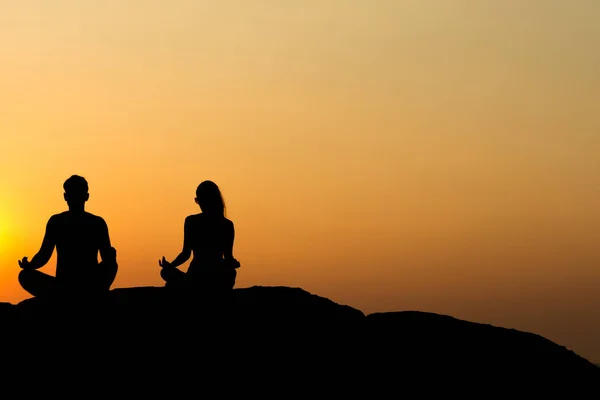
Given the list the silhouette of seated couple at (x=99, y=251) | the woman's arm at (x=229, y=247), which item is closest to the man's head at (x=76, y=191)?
the silhouette of seated couple at (x=99, y=251)

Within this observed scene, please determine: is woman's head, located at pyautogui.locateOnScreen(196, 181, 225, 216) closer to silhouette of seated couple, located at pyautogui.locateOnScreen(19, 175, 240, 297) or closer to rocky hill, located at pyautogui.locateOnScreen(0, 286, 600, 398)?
silhouette of seated couple, located at pyautogui.locateOnScreen(19, 175, 240, 297)

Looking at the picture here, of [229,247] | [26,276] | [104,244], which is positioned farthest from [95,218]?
[229,247]

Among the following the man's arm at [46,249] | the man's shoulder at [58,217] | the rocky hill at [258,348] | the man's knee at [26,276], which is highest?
the man's shoulder at [58,217]

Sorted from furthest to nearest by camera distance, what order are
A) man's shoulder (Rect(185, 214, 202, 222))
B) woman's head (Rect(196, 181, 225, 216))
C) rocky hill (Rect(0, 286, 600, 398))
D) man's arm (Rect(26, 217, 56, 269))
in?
man's shoulder (Rect(185, 214, 202, 222)), woman's head (Rect(196, 181, 225, 216)), man's arm (Rect(26, 217, 56, 269)), rocky hill (Rect(0, 286, 600, 398))

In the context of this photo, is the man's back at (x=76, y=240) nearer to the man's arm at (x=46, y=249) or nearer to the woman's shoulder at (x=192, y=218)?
the man's arm at (x=46, y=249)

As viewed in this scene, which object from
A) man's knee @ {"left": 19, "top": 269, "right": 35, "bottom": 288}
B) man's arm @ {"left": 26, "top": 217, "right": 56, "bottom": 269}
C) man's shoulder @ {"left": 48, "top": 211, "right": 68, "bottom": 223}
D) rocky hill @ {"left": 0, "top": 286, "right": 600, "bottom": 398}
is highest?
man's shoulder @ {"left": 48, "top": 211, "right": 68, "bottom": 223}

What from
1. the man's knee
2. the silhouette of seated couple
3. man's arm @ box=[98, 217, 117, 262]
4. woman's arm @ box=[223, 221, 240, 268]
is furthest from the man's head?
woman's arm @ box=[223, 221, 240, 268]

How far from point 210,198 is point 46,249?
10.9 ft

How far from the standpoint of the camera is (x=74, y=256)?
751 inches

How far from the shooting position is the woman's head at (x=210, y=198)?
63.5 ft

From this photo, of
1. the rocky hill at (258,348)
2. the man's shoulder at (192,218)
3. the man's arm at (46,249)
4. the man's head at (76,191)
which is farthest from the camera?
the man's shoulder at (192,218)

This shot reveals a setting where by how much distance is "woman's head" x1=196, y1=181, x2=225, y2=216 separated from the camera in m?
19.3

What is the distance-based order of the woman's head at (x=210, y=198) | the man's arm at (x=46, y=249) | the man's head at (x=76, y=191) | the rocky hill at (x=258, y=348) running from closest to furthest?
the man's head at (x=76, y=191) → the rocky hill at (x=258, y=348) → the man's arm at (x=46, y=249) → the woman's head at (x=210, y=198)

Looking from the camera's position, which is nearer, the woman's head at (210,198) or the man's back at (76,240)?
the man's back at (76,240)
